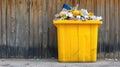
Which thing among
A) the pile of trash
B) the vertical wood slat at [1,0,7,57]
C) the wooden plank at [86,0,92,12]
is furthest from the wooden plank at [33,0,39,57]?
the wooden plank at [86,0,92,12]

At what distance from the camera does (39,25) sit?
34.7 ft

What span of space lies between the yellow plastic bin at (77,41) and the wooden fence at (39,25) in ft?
2.40

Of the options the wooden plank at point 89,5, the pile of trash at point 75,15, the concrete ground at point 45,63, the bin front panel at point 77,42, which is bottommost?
the concrete ground at point 45,63

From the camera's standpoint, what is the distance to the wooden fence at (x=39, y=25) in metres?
10.5

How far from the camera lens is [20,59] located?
1054 cm

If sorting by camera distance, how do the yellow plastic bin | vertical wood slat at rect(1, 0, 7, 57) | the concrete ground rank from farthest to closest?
vertical wood slat at rect(1, 0, 7, 57) → the yellow plastic bin → the concrete ground

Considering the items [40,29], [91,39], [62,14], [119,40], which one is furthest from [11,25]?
[119,40]

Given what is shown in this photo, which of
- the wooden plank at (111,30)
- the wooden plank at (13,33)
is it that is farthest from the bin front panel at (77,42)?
the wooden plank at (13,33)

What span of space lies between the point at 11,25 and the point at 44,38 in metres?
1.01

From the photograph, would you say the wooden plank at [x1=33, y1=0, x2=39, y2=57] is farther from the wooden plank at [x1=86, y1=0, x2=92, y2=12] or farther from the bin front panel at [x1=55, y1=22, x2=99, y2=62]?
the wooden plank at [x1=86, y1=0, x2=92, y2=12]

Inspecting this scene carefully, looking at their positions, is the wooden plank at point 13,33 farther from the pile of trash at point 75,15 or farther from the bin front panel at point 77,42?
the bin front panel at point 77,42

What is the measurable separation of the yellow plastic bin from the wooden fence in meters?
0.73

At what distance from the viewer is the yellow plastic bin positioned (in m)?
9.85

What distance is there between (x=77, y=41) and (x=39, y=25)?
52.2 inches
